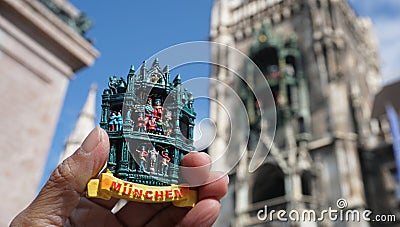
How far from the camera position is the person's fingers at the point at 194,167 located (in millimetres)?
2703

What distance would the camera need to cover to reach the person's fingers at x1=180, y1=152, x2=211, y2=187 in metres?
2.70

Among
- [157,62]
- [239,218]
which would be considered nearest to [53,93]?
[157,62]

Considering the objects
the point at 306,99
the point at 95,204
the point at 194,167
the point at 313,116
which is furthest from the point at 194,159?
the point at 306,99

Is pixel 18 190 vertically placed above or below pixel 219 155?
above

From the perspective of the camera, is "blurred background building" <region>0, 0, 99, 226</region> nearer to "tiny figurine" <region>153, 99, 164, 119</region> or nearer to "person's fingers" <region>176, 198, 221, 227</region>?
"person's fingers" <region>176, 198, 221, 227</region>

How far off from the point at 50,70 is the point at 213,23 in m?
31.5

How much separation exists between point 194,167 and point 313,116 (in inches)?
1123

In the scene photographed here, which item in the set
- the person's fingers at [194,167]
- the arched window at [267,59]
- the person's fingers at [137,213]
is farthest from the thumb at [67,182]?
the arched window at [267,59]

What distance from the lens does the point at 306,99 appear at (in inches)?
1233

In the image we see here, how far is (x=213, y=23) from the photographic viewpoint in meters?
40.1

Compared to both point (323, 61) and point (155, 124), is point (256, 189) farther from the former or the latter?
point (155, 124)

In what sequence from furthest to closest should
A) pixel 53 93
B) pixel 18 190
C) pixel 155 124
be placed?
pixel 53 93 < pixel 18 190 < pixel 155 124

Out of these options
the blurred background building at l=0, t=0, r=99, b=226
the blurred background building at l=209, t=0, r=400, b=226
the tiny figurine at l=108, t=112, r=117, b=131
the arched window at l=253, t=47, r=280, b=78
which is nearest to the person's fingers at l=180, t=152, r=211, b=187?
the tiny figurine at l=108, t=112, r=117, b=131

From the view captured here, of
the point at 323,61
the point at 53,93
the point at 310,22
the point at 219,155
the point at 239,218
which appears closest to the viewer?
the point at 219,155
